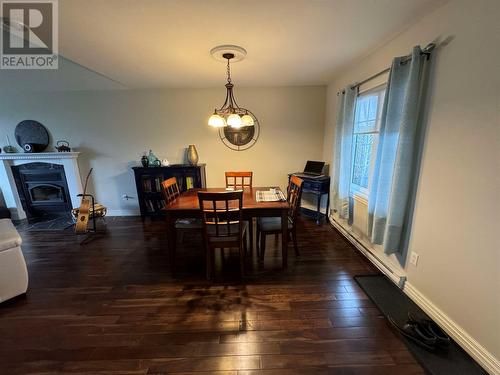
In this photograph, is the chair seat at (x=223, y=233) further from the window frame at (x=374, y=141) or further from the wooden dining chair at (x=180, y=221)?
the window frame at (x=374, y=141)

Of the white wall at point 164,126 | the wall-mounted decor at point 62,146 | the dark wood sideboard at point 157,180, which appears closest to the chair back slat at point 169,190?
the dark wood sideboard at point 157,180

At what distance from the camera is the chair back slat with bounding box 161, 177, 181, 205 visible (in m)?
2.40

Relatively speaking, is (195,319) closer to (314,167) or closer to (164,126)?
(314,167)

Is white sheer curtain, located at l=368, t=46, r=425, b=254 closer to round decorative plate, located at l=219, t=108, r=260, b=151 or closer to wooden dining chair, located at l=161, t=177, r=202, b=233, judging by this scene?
wooden dining chair, located at l=161, t=177, r=202, b=233

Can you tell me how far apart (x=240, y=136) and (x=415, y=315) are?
3297 millimetres

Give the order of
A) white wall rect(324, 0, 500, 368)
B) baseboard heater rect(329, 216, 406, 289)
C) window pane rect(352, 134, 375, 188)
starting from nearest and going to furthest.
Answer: white wall rect(324, 0, 500, 368), baseboard heater rect(329, 216, 406, 289), window pane rect(352, 134, 375, 188)

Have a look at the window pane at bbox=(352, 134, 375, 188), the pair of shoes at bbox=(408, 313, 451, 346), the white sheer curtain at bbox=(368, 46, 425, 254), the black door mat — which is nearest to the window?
the window pane at bbox=(352, 134, 375, 188)

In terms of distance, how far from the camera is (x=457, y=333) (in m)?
1.42

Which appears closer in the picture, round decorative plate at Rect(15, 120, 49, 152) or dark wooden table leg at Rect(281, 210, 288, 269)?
dark wooden table leg at Rect(281, 210, 288, 269)

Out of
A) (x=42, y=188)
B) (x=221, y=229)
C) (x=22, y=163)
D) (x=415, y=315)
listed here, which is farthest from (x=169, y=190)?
(x=22, y=163)

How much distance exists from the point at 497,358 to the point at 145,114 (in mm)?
4774

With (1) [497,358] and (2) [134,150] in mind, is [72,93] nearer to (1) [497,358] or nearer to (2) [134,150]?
(2) [134,150]

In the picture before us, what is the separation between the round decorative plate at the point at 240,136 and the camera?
3.81 metres

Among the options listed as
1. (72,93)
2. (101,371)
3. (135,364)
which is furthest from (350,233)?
(72,93)
